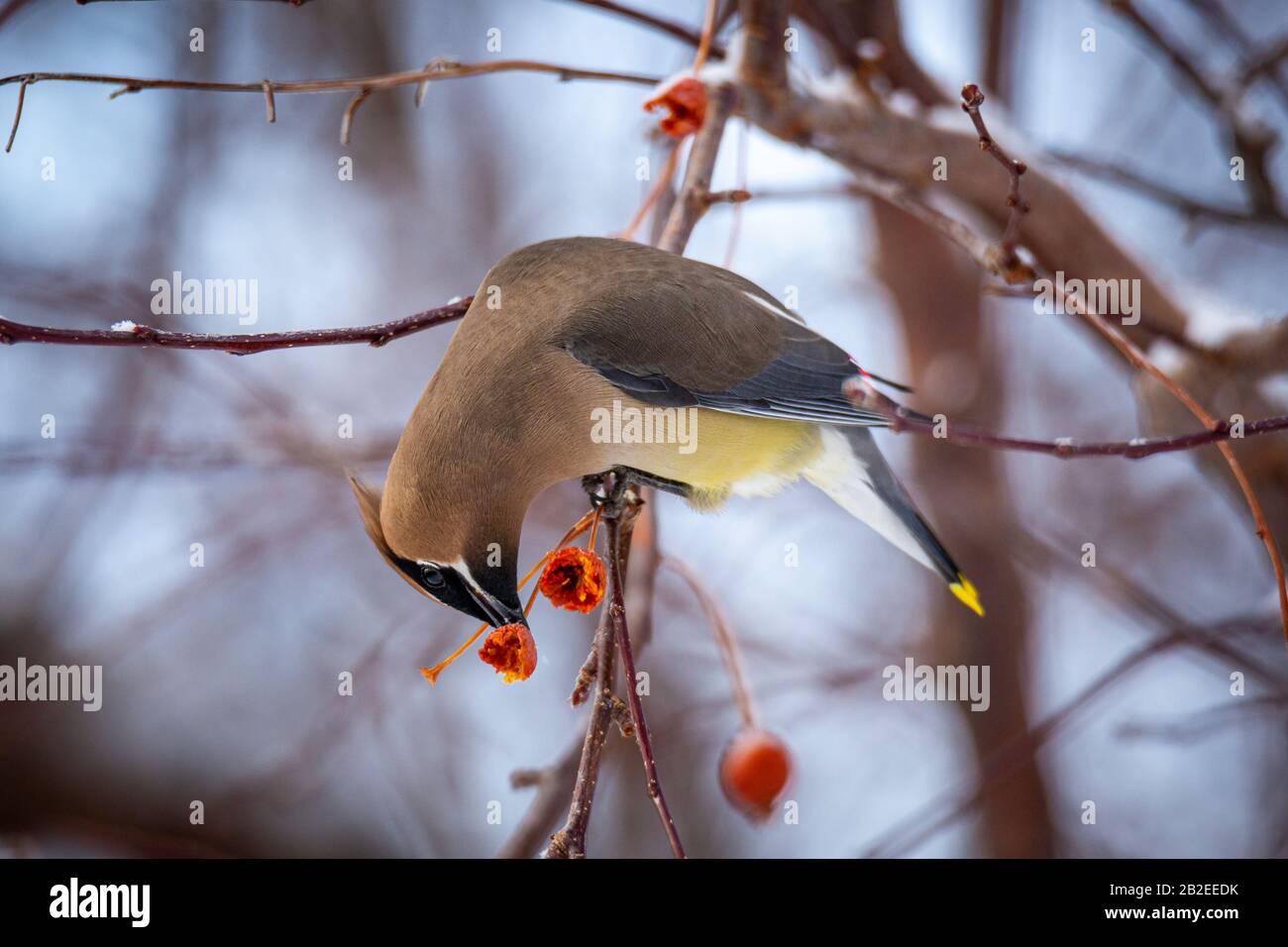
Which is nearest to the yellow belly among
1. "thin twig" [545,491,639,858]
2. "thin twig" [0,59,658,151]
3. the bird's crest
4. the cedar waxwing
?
the cedar waxwing

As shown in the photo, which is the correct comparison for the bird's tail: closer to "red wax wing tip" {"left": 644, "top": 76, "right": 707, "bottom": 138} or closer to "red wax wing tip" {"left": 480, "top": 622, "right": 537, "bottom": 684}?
"red wax wing tip" {"left": 644, "top": 76, "right": 707, "bottom": 138}

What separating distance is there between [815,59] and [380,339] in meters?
2.50

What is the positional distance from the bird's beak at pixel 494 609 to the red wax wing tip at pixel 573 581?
0.13 meters

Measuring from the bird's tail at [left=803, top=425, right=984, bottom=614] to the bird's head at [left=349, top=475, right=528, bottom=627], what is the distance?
932 millimetres

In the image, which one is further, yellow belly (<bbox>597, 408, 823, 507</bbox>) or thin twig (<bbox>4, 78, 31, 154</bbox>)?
yellow belly (<bbox>597, 408, 823, 507</bbox>)

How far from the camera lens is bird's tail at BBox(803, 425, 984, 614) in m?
2.70

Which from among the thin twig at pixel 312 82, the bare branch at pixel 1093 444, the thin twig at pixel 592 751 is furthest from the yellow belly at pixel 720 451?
the bare branch at pixel 1093 444

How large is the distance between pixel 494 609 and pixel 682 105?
100cm

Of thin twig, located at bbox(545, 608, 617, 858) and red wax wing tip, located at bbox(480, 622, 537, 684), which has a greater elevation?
red wax wing tip, located at bbox(480, 622, 537, 684)

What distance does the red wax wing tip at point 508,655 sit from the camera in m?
1.85

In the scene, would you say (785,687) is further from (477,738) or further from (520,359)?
(520,359)

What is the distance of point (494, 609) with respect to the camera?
2018 millimetres

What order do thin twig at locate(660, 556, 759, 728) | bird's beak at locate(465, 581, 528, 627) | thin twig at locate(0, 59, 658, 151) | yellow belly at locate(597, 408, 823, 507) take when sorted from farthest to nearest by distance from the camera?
yellow belly at locate(597, 408, 823, 507) < thin twig at locate(660, 556, 759, 728) < bird's beak at locate(465, 581, 528, 627) < thin twig at locate(0, 59, 658, 151)

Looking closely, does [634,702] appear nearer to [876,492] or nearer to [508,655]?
[508,655]
